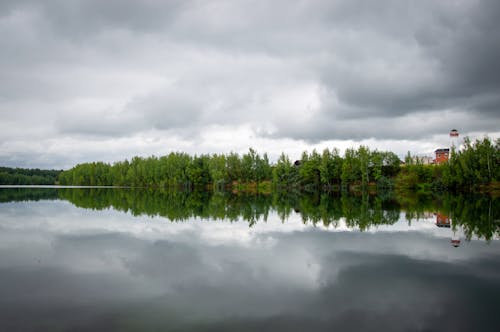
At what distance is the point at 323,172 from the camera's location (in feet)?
321

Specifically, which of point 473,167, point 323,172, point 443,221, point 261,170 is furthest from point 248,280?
point 261,170

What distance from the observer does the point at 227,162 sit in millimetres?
114312

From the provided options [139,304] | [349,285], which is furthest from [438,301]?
[139,304]

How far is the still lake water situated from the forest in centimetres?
6188

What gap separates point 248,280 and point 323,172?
298 ft

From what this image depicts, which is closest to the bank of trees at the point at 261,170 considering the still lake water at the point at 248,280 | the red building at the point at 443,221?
the red building at the point at 443,221

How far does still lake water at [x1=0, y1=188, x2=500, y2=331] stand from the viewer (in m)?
6.79

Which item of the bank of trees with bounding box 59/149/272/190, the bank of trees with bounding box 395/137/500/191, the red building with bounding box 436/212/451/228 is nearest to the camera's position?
the red building with bounding box 436/212/451/228

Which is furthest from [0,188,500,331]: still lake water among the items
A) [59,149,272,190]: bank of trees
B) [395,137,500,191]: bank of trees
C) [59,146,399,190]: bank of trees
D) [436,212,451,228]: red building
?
[59,149,272,190]: bank of trees

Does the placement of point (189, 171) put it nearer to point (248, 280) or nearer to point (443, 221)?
point (443, 221)

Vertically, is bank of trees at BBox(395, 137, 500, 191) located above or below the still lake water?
above

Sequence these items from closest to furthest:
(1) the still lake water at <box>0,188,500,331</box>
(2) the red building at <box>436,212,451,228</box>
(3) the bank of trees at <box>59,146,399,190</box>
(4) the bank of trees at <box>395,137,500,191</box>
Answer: (1) the still lake water at <box>0,188,500,331</box>
(2) the red building at <box>436,212,451,228</box>
(4) the bank of trees at <box>395,137,500,191</box>
(3) the bank of trees at <box>59,146,399,190</box>

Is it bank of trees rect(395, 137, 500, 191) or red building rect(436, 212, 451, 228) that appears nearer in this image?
red building rect(436, 212, 451, 228)

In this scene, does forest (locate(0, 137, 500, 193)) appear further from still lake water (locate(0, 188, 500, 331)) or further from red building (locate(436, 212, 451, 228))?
still lake water (locate(0, 188, 500, 331))
